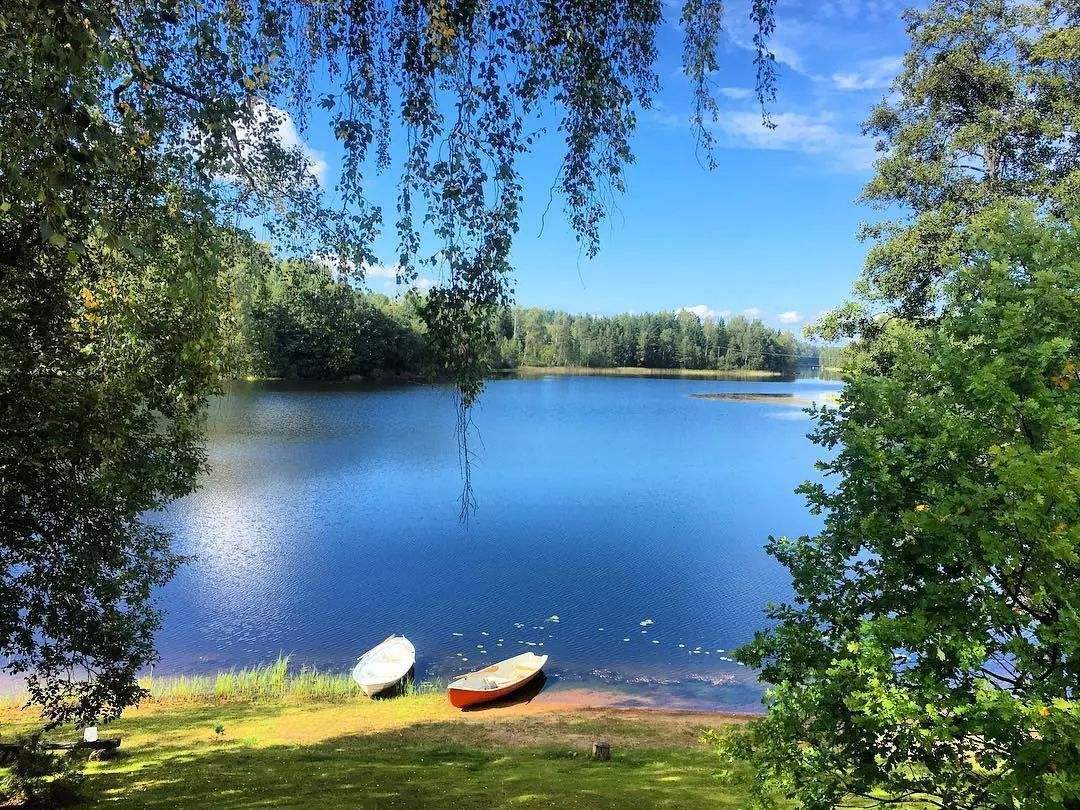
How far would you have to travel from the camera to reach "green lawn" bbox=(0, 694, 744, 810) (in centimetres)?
717

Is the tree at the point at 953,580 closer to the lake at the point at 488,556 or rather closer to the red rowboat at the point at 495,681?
the lake at the point at 488,556

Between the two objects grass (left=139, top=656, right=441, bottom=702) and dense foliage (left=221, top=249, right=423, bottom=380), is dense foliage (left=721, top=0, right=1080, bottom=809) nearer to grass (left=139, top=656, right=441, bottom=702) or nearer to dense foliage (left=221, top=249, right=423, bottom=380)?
dense foliage (left=221, top=249, right=423, bottom=380)

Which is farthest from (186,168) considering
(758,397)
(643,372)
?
(643,372)

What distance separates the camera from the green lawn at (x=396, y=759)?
23.5 ft

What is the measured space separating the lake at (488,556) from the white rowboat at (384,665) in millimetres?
735

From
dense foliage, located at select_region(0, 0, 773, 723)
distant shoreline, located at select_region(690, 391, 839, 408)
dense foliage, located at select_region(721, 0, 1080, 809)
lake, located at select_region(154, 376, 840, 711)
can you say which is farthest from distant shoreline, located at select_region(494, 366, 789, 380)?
dense foliage, located at select_region(721, 0, 1080, 809)

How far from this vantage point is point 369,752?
9859mm

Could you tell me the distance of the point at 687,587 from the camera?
19.3m

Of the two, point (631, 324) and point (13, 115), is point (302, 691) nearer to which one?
point (13, 115)

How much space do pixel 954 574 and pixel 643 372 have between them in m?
136

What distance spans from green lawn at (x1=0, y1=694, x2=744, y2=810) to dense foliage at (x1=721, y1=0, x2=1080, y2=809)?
11.8 ft

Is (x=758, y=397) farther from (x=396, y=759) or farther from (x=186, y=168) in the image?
(x=186, y=168)

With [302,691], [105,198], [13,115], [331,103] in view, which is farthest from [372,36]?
[302,691]

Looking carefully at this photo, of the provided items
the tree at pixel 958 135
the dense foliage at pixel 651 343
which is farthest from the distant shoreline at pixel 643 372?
the tree at pixel 958 135
